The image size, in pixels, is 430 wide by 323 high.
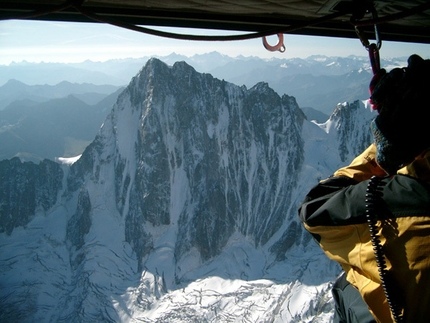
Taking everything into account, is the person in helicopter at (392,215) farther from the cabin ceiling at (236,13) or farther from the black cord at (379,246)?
the cabin ceiling at (236,13)

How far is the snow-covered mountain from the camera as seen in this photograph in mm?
86062

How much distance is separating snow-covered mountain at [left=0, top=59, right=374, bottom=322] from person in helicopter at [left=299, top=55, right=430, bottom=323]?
85532 mm

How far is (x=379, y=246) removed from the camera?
1868 millimetres

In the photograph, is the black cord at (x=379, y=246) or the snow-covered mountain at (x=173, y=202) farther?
the snow-covered mountain at (x=173, y=202)

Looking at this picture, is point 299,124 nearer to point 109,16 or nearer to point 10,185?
point 10,185

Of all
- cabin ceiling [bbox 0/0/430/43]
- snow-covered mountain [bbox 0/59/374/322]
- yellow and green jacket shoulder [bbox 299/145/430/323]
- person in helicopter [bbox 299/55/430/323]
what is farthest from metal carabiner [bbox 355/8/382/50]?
snow-covered mountain [bbox 0/59/374/322]

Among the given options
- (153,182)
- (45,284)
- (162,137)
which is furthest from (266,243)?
(45,284)

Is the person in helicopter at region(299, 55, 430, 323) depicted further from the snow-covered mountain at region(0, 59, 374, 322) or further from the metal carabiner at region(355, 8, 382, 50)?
the snow-covered mountain at region(0, 59, 374, 322)

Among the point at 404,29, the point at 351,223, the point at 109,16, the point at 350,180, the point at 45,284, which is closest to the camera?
the point at 351,223

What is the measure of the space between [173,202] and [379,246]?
98747mm

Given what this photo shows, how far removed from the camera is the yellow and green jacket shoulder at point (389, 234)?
5.78 feet

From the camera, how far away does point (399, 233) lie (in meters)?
1.85

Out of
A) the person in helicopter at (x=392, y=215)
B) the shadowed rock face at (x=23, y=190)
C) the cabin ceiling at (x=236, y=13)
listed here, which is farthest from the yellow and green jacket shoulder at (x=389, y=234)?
the shadowed rock face at (x=23, y=190)

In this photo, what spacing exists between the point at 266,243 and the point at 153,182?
40862 millimetres
